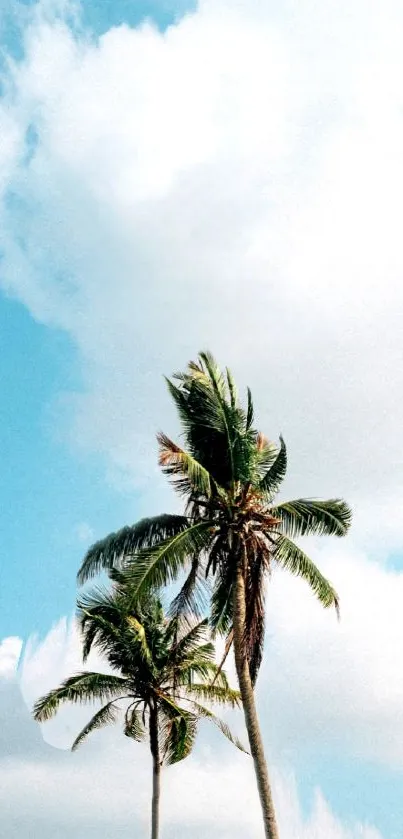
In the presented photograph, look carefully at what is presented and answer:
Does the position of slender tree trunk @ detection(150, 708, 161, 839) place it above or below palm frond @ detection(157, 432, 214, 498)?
A: below

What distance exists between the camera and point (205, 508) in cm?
2478

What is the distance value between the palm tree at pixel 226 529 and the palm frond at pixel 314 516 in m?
0.03

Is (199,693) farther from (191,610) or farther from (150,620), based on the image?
(191,610)

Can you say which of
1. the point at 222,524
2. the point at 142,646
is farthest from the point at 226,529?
the point at 142,646

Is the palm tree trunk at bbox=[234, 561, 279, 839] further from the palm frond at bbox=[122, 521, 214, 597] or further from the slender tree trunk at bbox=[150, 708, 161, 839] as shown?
the slender tree trunk at bbox=[150, 708, 161, 839]

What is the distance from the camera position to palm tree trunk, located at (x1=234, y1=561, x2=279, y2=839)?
21.4 m

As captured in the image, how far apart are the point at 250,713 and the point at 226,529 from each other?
4.46 m

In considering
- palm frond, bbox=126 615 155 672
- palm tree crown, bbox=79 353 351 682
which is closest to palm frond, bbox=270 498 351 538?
palm tree crown, bbox=79 353 351 682

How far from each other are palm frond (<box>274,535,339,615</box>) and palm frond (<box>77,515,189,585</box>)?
257 cm

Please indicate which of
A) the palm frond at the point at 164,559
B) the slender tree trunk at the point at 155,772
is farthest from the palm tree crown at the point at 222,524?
the slender tree trunk at the point at 155,772

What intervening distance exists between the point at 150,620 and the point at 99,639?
184cm

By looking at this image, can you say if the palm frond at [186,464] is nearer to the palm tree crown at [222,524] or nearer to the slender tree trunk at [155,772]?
the palm tree crown at [222,524]

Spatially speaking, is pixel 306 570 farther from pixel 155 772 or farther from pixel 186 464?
pixel 155 772

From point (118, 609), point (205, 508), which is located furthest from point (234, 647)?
point (118, 609)
